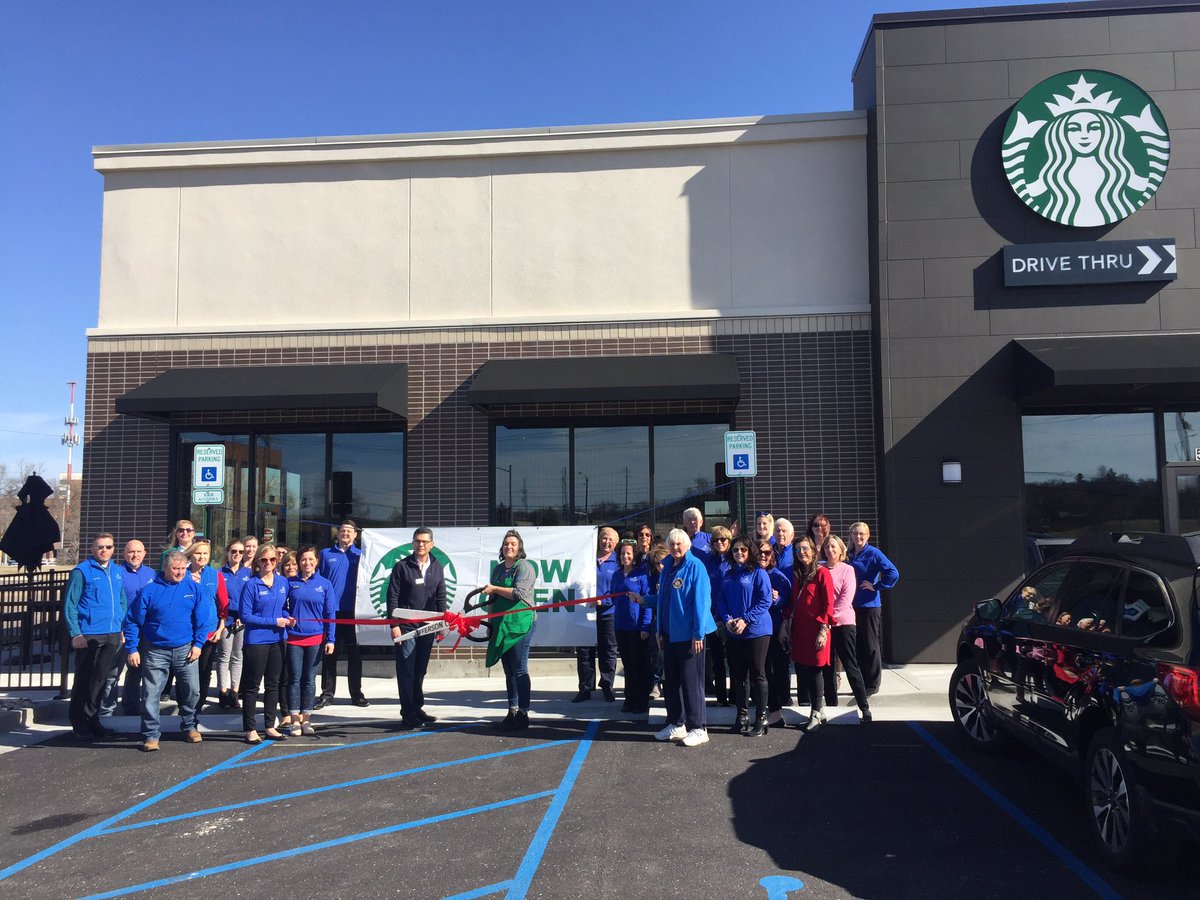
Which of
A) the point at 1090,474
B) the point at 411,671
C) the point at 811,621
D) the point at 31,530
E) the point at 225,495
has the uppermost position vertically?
the point at 1090,474

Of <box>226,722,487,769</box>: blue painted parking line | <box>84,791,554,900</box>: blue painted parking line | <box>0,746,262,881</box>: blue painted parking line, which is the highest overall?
<box>84,791,554,900</box>: blue painted parking line

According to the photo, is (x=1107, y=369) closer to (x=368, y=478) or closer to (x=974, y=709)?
(x=974, y=709)

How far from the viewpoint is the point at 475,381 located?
1097 cm

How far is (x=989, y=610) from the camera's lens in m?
6.21

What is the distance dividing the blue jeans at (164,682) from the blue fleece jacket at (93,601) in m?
0.80

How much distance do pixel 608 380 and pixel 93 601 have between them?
6.14 m

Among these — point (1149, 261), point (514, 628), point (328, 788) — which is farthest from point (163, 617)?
Answer: point (1149, 261)

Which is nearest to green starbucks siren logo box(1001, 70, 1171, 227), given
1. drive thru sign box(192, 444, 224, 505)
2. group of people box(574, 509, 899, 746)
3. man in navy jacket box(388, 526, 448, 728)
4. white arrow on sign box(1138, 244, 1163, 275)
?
white arrow on sign box(1138, 244, 1163, 275)

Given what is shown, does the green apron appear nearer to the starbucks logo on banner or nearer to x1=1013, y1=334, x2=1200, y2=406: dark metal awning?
the starbucks logo on banner

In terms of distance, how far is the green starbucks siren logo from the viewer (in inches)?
423

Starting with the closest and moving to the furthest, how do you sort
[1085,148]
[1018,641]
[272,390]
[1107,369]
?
[1018,641]
[1107,369]
[1085,148]
[272,390]

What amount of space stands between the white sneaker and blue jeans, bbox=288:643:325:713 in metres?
3.26

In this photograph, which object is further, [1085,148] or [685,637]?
[1085,148]

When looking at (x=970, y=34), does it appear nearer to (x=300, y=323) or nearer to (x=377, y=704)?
(x=300, y=323)
